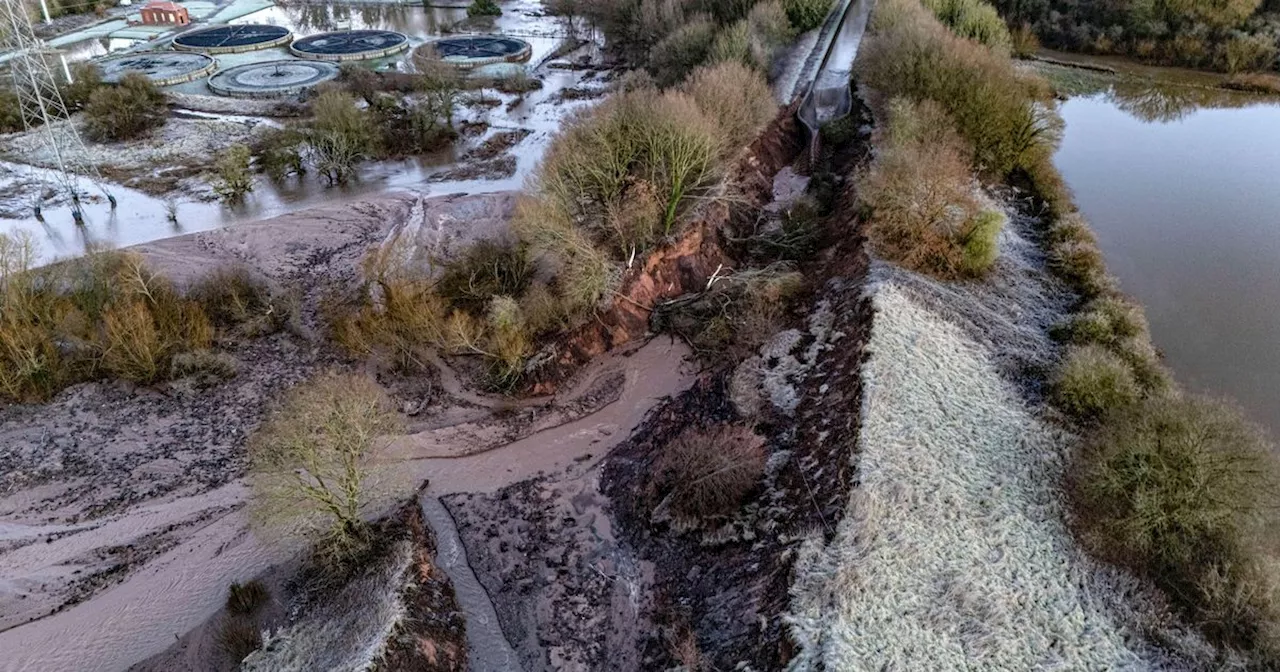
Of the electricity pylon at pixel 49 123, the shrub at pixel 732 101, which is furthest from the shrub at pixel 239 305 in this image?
the shrub at pixel 732 101

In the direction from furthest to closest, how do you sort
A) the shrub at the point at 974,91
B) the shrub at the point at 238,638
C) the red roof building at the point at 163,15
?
the red roof building at the point at 163,15 → the shrub at the point at 974,91 → the shrub at the point at 238,638

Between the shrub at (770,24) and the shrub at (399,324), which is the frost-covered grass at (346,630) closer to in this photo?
the shrub at (399,324)

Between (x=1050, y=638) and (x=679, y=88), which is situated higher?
(x=679, y=88)

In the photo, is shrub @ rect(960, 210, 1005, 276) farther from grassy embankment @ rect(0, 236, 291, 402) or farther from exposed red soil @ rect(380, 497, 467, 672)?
grassy embankment @ rect(0, 236, 291, 402)

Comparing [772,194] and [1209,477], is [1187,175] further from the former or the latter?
[1209,477]

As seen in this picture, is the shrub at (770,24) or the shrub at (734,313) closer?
the shrub at (734,313)

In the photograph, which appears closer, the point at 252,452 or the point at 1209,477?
the point at 1209,477

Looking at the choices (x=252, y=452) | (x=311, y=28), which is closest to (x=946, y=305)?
(x=252, y=452)
